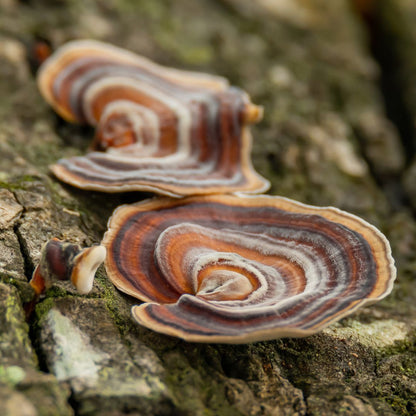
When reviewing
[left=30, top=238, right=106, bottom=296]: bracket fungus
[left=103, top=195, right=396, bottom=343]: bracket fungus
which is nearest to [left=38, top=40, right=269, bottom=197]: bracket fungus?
[left=103, top=195, right=396, bottom=343]: bracket fungus

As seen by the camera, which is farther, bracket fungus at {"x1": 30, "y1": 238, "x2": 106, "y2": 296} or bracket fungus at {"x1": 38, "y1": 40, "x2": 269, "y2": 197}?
bracket fungus at {"x1": 38, "y1": 40, "x2": 269, "y2": 197}

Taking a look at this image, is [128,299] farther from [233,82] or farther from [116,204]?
[233,82]

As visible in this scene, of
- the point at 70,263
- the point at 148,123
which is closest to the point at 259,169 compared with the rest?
the point at 148,123

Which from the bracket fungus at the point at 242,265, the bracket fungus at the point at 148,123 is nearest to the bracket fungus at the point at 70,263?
the bracket fungus at the point at 242,265

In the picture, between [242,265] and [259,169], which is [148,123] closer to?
[259,169]

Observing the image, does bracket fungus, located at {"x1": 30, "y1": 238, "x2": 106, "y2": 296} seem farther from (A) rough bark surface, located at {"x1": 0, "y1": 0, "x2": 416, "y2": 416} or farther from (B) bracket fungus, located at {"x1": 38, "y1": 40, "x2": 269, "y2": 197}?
(B) bracket fungus, located at {"x1": 38, "y1": 40, "x2": 269, "y2": 197}

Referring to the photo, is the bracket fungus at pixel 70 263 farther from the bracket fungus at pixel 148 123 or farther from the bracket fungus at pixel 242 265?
the bracket fungus at pixel 148 123

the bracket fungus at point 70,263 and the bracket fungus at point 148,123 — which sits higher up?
the bracket fungus at point 148,123
